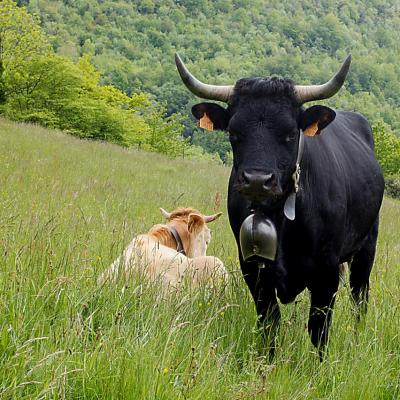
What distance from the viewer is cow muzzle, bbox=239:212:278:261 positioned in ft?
12.3

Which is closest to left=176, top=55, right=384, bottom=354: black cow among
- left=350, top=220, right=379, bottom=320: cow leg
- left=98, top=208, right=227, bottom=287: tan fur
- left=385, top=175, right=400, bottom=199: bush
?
left=98, top=208, right=227, bottom=287: tan fur

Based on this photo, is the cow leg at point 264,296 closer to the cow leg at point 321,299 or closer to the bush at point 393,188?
the cow leg at point 321,299

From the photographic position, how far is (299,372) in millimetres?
3445

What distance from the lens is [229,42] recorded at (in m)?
157

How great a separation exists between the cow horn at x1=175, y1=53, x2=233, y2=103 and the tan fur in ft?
3.48

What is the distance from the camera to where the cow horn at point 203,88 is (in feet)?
12.8

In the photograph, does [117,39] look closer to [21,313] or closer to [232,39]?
[232,39]

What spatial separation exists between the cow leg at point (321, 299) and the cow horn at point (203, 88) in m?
1.34

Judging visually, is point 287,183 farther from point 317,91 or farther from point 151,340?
point 151,340

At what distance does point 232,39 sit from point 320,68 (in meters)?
27.6

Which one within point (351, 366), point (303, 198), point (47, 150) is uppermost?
point (303, 198)

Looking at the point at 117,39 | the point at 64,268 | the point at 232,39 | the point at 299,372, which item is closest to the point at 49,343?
the point at 64,268

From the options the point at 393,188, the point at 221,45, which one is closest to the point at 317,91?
the point at 393,188

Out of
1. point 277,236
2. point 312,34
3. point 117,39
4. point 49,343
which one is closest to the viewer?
point 49,343
